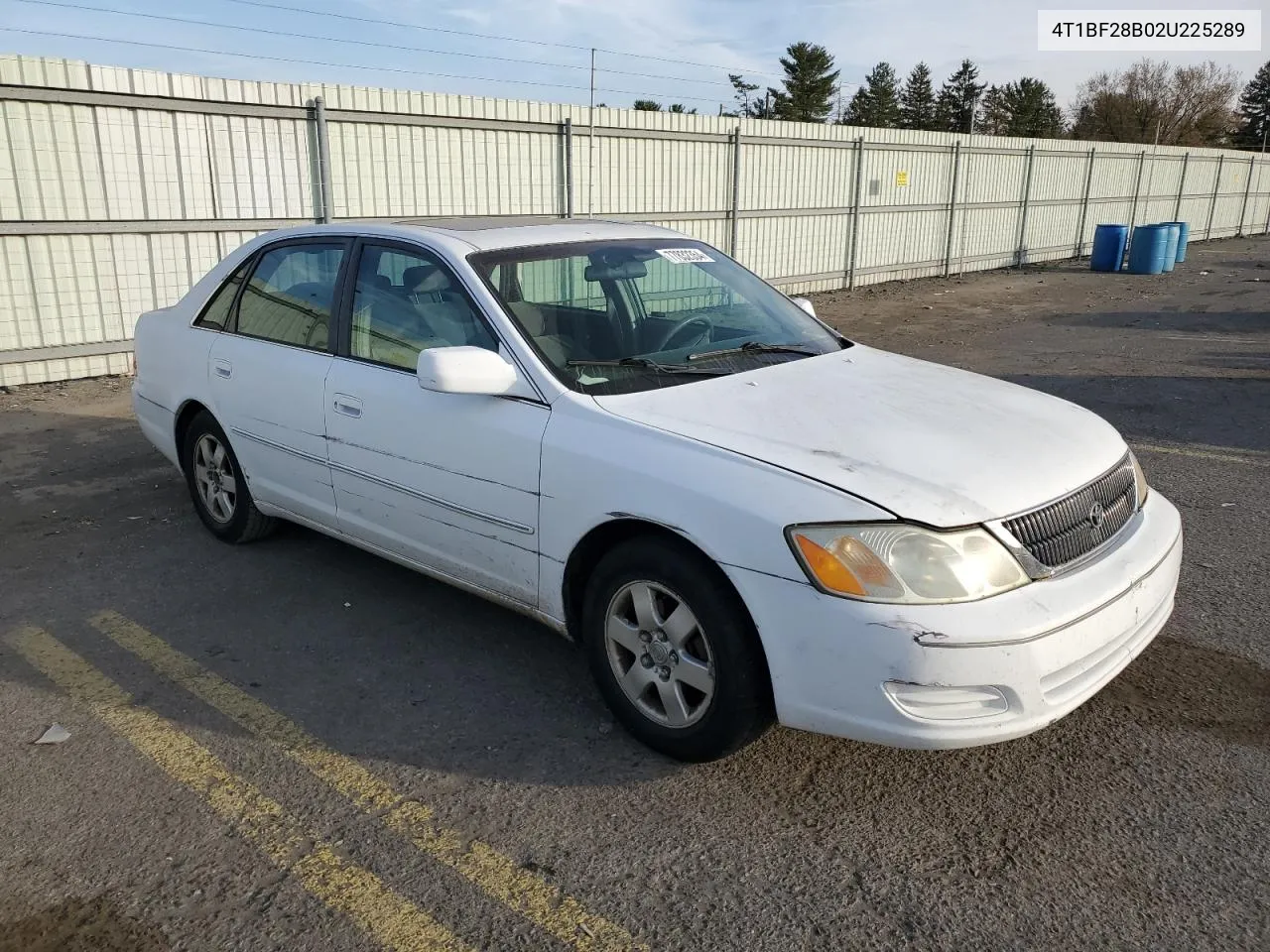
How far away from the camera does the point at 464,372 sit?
3.41 m

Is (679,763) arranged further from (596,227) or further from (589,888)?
(596,227)

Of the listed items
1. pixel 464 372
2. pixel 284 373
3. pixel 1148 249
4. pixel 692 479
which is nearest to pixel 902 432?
pixel 692 479

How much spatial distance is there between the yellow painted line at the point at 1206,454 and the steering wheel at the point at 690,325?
14.2 feet

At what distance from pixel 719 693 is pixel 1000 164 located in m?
20.9

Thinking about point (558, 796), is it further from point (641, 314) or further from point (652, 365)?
point (641, 314)

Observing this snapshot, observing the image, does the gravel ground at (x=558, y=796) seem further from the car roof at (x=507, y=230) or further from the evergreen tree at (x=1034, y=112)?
the evergreen tree at (x=1034, y=112)

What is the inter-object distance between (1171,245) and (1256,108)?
302 ft

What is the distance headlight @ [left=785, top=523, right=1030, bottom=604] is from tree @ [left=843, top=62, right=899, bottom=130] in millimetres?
77959

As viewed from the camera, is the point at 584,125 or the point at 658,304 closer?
the point at 658,304

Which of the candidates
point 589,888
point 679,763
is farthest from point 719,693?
point 589,888

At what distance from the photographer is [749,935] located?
2475mm

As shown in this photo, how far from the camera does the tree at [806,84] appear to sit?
7038 cm

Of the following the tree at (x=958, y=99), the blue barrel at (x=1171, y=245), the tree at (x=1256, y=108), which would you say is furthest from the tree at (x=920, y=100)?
the blue barrel at (x=1171, y=245)

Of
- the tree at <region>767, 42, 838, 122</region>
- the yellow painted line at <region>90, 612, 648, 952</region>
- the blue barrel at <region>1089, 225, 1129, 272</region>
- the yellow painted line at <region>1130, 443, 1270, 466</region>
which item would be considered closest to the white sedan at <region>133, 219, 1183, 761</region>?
the yellow painted line at <region>90, 612, 648, 952</region>
